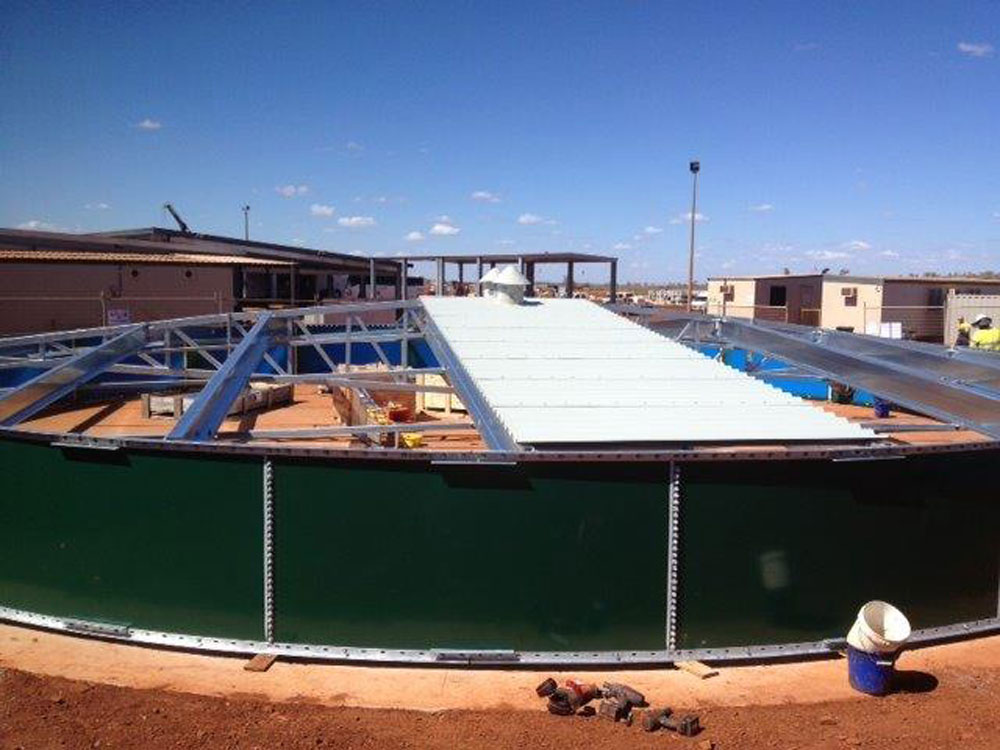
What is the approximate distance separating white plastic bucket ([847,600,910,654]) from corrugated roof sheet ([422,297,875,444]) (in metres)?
A: 2.29

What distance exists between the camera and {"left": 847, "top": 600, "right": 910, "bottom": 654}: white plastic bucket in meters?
7.35

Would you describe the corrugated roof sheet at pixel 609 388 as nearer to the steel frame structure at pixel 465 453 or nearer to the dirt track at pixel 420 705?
the steel frame structure at pixel 465 453

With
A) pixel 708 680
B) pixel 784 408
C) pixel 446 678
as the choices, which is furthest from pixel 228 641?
pixel 784 408

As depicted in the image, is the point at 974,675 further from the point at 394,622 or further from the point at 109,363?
the point at 109,363

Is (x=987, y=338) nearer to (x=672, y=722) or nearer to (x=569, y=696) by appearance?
(x=672, y=722)

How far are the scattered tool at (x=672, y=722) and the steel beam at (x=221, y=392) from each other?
18.2ft

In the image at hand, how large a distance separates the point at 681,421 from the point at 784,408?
A: 1.93 meters

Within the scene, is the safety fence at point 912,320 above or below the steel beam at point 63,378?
above

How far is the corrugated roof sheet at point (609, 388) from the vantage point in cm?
951

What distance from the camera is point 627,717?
6.89m

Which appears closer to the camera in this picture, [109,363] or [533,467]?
[533,467]

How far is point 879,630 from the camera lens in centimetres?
771

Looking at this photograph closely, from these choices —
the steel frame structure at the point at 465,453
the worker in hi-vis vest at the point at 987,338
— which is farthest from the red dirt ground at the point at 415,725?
the worker in hi-vis vest at the point at 987,338

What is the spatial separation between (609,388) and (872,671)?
5.08m
